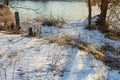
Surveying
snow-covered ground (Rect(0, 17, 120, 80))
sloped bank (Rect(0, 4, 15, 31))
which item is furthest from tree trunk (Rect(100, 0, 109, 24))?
snow-covered ground (Rect(0, 17, 120, 80))

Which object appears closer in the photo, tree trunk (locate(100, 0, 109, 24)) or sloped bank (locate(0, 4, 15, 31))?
sloped bank (locate(0, 4, 15, 31))

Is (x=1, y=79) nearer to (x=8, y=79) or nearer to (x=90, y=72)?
(x=8, y=79)

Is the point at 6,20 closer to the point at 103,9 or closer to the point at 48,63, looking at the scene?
the point at 103,9

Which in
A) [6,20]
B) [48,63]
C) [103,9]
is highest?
[103,9]

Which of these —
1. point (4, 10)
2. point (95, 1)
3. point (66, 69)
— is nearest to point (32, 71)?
point (66, 69)

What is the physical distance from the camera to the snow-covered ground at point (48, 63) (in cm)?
665

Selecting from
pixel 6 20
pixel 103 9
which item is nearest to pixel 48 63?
pixel 6 20

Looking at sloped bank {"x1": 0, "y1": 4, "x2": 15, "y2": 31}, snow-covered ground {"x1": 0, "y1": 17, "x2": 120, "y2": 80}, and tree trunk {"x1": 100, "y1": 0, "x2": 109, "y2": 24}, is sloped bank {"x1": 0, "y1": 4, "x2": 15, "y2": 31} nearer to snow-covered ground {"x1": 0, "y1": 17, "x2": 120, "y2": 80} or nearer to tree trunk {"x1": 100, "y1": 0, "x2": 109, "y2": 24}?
tree trunk {"x1": 100, "y1": 0, "x2": 109, "y2": 24}

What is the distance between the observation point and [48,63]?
24.4 ft

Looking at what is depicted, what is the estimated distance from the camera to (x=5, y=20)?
1728cm

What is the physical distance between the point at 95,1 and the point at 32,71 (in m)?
16.9

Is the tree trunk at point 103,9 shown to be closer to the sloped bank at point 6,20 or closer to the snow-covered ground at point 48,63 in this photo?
the sloped bank at point 6,20

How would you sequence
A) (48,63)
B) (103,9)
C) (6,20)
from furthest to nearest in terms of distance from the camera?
1. (103,9)
2. (6,20)
3. (48,63)

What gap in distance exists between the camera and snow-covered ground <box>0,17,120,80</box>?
6.65 m
